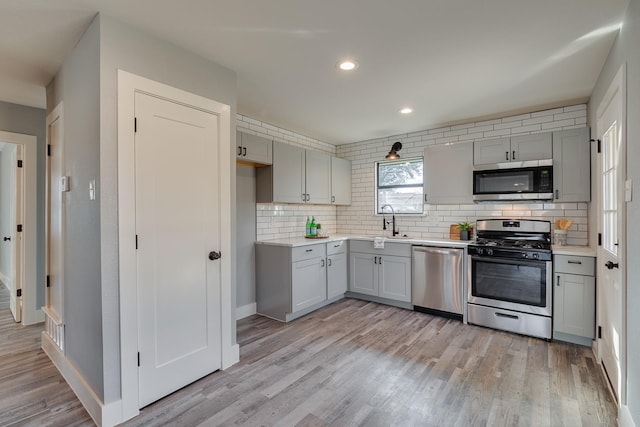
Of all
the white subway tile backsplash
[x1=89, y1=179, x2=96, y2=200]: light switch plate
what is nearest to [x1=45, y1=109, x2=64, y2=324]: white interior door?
[x1=89, y1=179, x2=96, y2=200]: light switch plate

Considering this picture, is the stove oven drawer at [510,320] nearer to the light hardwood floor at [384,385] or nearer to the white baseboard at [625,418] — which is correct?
the light hardwood floor at [384,385]

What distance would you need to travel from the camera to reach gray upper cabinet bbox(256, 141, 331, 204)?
3879 millimetres

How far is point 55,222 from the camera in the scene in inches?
106

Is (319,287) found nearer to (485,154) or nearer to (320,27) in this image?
(485,154)

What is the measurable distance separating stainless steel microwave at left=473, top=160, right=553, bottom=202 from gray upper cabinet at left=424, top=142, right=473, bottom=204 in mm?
121

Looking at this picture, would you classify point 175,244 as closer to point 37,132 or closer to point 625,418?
point 37,132

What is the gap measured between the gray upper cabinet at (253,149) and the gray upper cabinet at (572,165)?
10.3 ft

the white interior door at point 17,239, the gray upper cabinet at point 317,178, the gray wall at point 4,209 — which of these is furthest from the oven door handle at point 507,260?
the gray wall at point 4,209

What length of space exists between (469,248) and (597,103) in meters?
1.75

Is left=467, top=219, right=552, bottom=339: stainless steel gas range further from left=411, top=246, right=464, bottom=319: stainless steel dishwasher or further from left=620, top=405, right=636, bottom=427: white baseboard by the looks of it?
left=620, top=405, right=636, bottom=427: white baseboard

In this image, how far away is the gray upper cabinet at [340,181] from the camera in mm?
4852

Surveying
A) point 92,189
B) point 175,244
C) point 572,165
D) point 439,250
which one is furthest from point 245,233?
point 572,165

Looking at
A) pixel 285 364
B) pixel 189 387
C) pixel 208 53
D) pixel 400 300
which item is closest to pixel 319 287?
pixel 400 300

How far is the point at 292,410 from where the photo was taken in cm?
204
